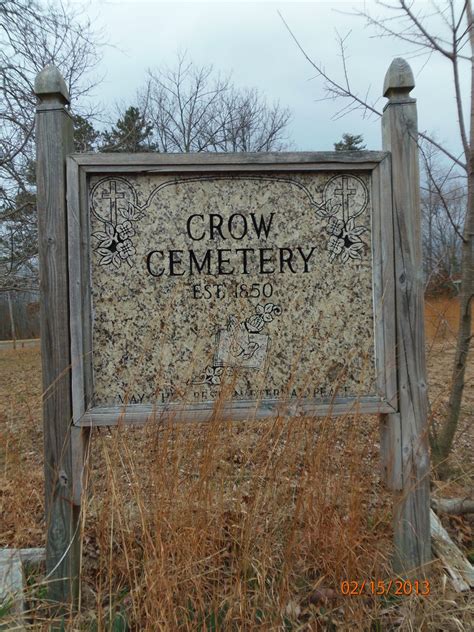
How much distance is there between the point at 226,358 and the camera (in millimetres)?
2215

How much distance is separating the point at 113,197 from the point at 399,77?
1.54 meters

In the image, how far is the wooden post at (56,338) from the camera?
2148 mm

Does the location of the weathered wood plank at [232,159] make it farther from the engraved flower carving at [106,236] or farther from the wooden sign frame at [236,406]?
the engraved flower carving at [106,236]

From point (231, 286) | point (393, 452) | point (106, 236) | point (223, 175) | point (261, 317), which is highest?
point (223, 175)

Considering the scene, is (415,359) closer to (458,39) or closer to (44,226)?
(44,226)

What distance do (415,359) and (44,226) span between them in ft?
6.38

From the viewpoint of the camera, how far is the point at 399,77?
7.33 ft

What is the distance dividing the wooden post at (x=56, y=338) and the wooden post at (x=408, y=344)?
1616 millimetres

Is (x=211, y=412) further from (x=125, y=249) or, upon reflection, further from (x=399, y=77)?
(x=399, y=77)

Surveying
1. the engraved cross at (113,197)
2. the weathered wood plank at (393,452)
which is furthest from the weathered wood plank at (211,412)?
the engraved cross at (113,197)

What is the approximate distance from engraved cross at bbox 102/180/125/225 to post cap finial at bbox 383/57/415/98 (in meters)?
1.45
